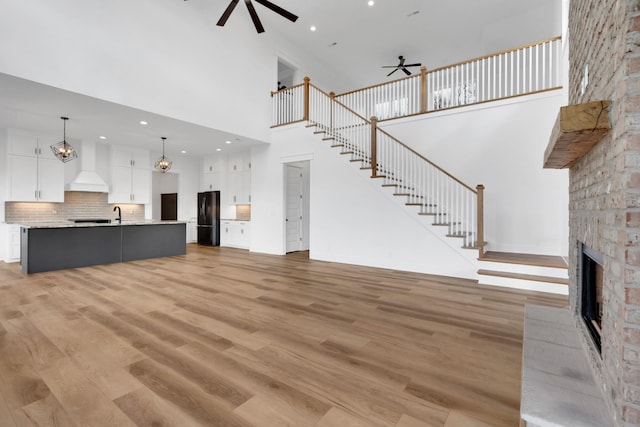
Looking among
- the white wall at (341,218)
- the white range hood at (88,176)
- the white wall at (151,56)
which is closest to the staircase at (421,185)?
A: the white wall at (341,218)

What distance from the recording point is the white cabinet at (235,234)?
873 centimetres

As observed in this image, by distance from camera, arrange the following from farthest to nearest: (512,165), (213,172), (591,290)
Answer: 1. (213,172)
2. (512,165)
3. (591,290)

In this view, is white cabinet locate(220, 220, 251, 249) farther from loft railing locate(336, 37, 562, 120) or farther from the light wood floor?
loft railing locate(336, 37, 562, 120)

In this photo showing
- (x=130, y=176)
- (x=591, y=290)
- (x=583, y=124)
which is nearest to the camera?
(x=583, y=124)

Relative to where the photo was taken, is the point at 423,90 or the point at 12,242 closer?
the point at 423,90

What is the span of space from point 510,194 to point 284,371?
5.45 meters

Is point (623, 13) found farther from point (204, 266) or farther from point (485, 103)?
point (204, 266)

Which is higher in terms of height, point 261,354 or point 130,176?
point 130,176

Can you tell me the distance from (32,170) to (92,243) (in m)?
2.63

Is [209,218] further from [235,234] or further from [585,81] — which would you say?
[585,81]

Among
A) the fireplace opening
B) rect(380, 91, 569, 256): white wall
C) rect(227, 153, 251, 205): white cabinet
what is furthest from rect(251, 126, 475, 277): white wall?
the fireplace opening

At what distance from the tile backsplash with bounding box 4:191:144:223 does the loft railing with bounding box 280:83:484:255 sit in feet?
18.3

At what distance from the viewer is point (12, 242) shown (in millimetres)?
6414

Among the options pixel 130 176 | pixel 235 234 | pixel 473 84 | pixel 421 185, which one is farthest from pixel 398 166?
pixel 130 176
